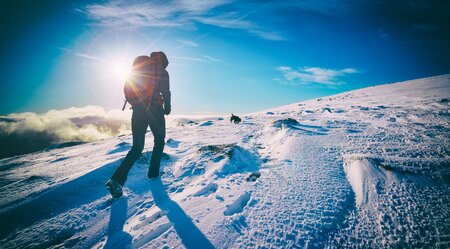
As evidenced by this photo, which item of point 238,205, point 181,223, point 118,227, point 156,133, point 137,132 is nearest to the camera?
point 181,223

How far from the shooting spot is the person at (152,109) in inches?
131

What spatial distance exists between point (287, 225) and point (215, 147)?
8.88 feet

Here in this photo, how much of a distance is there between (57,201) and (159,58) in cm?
280

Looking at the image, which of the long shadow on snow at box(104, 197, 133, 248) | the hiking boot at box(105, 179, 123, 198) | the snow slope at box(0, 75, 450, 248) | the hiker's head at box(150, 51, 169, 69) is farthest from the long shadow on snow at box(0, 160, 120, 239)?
the hiker's head at box(150, 51, 169, 69)

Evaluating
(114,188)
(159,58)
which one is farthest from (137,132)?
(159,58)

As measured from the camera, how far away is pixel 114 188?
116 inches

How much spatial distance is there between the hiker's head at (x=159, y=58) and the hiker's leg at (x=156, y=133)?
0.79 metres

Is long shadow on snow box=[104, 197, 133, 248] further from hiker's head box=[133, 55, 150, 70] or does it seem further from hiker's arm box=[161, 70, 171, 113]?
hiker's head box=[133, 55, 150, 70]

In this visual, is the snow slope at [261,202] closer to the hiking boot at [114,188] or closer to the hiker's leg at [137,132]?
the hiking boot at [114,188]

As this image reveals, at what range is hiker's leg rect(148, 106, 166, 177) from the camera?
3.46 meters

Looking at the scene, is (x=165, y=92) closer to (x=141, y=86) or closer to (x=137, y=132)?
(x=141, y=86)

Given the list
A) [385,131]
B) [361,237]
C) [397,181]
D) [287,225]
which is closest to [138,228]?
[287,225]

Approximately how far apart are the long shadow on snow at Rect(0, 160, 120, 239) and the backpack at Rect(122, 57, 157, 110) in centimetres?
162

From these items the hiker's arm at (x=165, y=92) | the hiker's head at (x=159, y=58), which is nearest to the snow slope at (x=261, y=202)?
the hiker's arm at (x=165, y=92)
